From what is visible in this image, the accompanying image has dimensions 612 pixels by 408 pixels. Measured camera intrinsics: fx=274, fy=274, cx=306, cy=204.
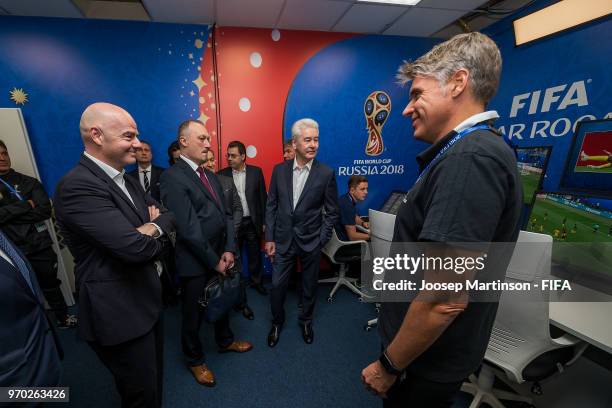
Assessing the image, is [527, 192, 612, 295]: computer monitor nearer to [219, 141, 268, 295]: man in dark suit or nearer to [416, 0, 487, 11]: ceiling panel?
[416, 0, 487, 11]: ceiling panel

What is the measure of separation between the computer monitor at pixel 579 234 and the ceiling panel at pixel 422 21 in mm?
2216

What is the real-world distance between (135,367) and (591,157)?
3244mm

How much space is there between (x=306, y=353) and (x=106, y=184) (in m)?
1.91

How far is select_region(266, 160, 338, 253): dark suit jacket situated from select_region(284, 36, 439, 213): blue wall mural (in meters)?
1.38

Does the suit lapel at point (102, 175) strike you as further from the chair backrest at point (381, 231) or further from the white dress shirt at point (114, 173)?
the chair backrest at point (381, 231)

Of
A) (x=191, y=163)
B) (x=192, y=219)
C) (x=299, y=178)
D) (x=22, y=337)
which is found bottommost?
(x=22, y=337)

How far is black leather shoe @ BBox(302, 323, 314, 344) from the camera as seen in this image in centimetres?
237

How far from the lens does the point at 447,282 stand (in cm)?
68

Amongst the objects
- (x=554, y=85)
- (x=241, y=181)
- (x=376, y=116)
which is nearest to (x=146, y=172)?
(x=241, y=181)

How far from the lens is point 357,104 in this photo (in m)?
3.59

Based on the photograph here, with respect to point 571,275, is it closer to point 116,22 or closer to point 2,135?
point 116,22

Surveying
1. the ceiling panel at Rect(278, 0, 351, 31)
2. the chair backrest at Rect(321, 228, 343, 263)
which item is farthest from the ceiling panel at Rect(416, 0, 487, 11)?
the chair backrest at Rect(321, 228, 343, 263)

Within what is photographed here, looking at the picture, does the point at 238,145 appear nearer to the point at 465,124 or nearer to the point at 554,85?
the point at 465,124

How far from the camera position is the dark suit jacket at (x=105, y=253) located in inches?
42.4
